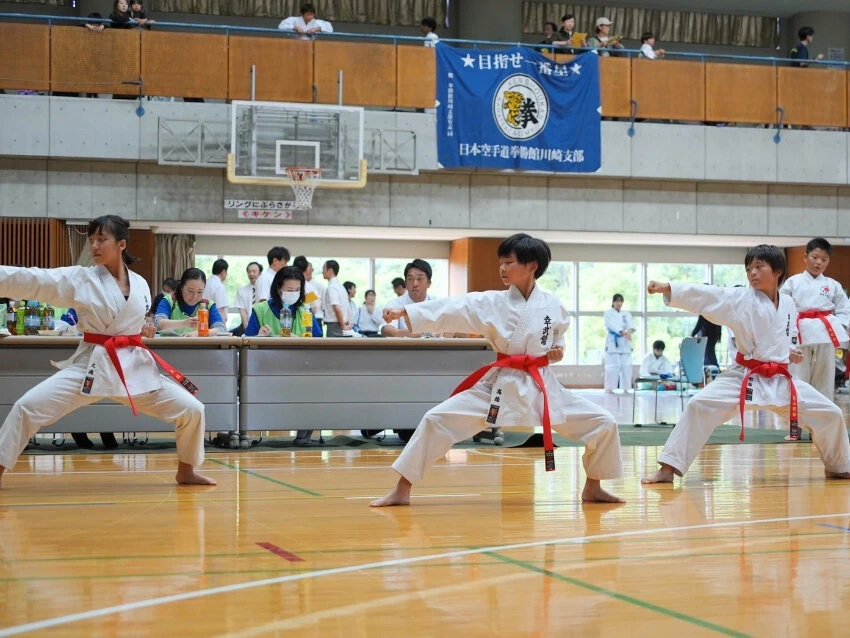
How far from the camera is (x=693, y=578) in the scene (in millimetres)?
3053

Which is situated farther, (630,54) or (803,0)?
(803,0)

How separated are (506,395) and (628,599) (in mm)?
1847

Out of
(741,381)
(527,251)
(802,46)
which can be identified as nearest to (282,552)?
(527,251)

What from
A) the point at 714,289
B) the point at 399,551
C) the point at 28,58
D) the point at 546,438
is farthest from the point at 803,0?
the point at 399,551

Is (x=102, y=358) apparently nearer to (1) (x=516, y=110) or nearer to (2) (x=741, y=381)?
(2) (x=741, y=381)

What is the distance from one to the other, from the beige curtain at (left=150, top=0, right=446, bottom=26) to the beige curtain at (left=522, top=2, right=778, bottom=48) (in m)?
1.90

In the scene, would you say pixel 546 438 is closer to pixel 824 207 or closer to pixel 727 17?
pixel 824 207

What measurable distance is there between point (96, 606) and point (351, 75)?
479 inches

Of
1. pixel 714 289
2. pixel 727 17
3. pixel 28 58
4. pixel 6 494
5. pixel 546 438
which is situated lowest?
pixel 6 494

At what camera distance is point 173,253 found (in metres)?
16.2

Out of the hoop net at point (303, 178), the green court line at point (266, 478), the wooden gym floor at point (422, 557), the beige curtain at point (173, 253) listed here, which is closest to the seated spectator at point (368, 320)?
the hoop net at point (303, 178)

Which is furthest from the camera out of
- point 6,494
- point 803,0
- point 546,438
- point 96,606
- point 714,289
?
point 803,0

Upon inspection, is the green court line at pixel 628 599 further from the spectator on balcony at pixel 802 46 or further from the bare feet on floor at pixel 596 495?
the spectator on balcony at pixel 802 46

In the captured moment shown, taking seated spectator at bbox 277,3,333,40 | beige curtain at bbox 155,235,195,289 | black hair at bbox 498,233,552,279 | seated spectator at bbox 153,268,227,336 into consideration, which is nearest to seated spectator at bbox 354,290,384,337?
beige curtain at bbox 155,235,195,289
